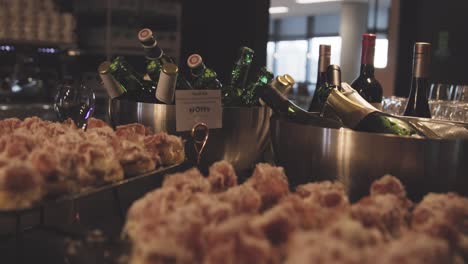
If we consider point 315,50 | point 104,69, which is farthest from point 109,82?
point 315,50

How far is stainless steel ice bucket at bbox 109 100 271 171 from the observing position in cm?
115

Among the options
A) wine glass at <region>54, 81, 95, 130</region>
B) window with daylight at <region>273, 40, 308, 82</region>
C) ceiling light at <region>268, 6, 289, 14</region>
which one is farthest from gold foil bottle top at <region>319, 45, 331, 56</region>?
window with daylight at <region>273, 40, 308, 82</region>

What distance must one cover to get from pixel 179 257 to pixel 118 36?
3.99 metres

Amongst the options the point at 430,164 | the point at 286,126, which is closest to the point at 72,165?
the point at 286,126

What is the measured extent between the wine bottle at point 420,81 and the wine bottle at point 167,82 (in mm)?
541

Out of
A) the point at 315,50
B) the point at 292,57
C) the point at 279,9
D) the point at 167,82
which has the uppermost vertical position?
the point at 279,9

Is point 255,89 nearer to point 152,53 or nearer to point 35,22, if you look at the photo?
point 152,53

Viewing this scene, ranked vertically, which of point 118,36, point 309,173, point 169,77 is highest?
point 118,36

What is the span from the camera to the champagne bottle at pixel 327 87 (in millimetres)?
1097

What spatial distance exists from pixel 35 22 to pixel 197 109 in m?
2.92

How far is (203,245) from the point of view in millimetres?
448

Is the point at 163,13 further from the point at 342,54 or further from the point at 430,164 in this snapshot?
the point at 342,54

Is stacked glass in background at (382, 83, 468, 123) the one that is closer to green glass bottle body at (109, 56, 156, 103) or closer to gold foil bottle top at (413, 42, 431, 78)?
gold foil bottle top at (413, 42, 431, 78)

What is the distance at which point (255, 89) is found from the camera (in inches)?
55.0
